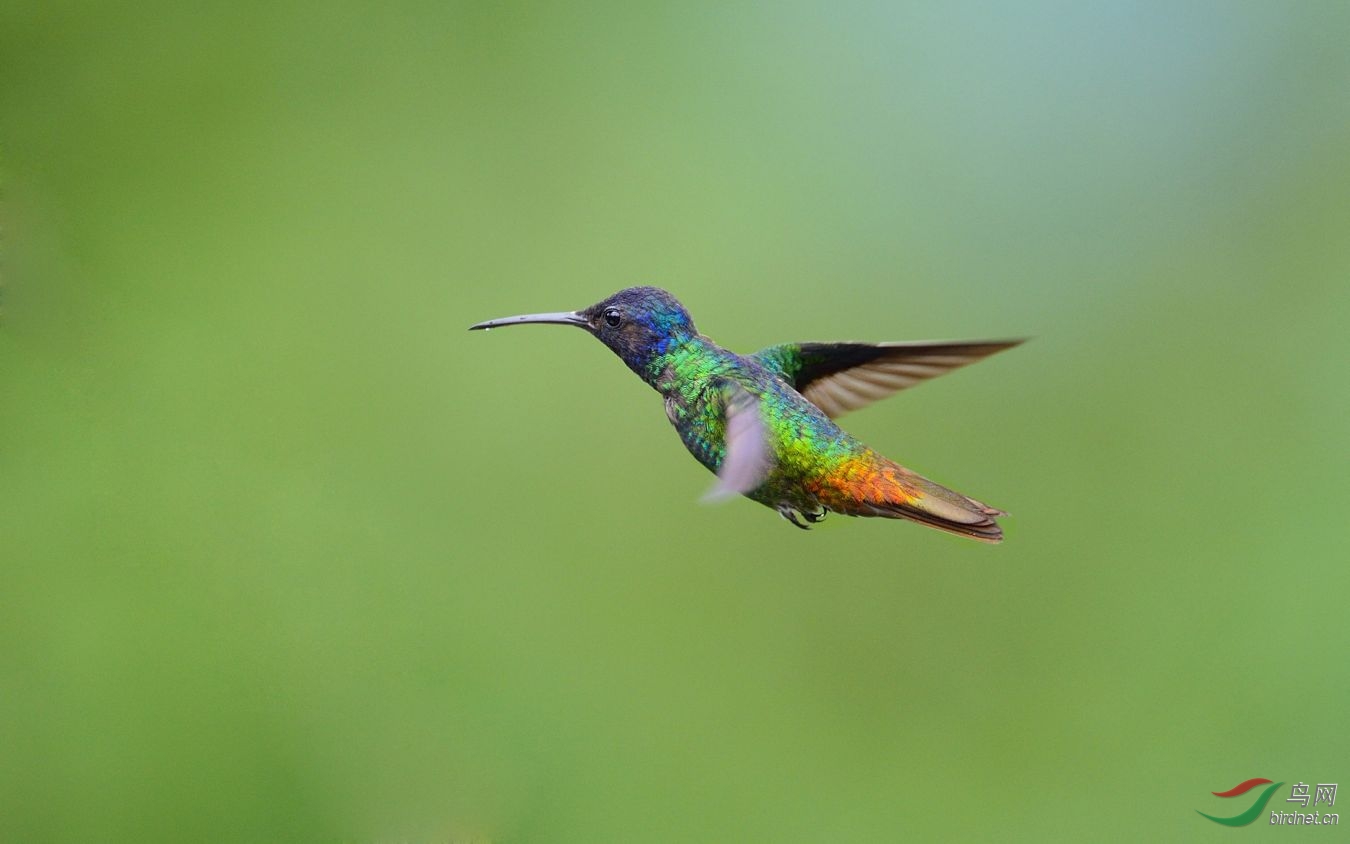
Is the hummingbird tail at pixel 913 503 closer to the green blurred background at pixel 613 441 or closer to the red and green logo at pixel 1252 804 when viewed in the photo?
the green blurred background at pixel 613 441

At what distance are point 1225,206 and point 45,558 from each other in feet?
9.97

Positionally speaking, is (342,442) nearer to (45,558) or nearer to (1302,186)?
(45,558)

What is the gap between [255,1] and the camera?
2.79 meters

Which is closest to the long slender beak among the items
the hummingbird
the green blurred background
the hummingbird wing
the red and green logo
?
the hummingbird

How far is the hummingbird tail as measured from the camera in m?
0.86

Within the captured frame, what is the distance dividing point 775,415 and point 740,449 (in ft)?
0.86

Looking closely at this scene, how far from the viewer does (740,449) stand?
2.47 feet

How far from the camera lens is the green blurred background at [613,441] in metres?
2.50

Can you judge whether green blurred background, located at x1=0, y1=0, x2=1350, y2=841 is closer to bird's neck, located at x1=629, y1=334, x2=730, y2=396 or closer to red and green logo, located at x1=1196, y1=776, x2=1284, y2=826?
red and green logo, located at x1=1196, y1=776, x2=1284, y2=826

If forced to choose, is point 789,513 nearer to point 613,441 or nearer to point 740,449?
point 740,449

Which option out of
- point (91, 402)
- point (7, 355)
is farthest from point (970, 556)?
point (7, 355)

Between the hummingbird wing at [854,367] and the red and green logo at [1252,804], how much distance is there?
185cm

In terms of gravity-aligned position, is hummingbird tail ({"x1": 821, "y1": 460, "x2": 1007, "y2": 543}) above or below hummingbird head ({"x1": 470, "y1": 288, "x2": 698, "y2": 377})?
below

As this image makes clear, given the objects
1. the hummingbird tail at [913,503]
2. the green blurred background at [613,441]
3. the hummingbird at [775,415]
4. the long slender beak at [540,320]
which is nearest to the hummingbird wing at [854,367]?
the hummingbird at [775,415]
